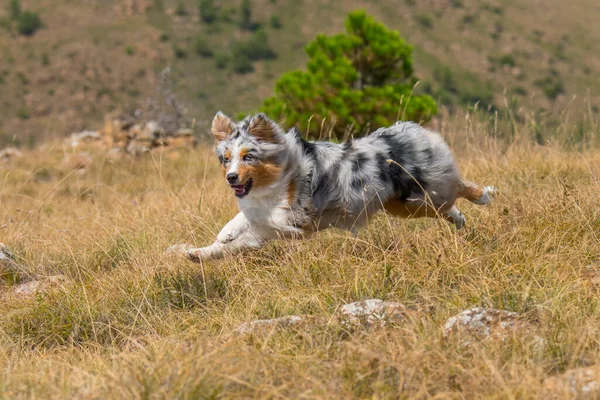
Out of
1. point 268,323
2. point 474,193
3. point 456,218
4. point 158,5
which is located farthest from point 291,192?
point 158,5

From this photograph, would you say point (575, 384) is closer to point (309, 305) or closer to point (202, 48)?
point (309, 305)

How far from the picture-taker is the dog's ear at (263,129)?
16.5 ft

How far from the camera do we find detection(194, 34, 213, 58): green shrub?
66331mm

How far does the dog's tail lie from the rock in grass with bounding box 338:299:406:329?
82.6 inches

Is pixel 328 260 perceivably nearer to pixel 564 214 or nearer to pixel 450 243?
pixel 450 243

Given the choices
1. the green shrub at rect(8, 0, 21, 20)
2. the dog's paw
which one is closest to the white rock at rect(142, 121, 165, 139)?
the dog's paw

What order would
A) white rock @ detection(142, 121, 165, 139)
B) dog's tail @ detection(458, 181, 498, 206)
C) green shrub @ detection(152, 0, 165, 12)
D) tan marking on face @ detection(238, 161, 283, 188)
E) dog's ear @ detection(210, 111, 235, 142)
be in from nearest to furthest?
tan marking on face @ detection(238, 161, 283, 188), dog's ear @ detection(210, 111, 235, 142), dog's tail @ detection(458, 181, 498, 206), white rock @ detection(142, 121, 165, 139), green shrub @ detection(152, 0, 165, 12)

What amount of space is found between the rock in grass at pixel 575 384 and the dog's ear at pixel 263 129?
104 inches

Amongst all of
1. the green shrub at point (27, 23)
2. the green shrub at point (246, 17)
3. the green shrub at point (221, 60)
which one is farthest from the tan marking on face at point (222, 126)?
the green shrub at point (246, 17)

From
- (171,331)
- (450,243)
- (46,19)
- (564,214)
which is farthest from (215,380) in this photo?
(46,19)

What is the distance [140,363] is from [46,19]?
6883 centimetres

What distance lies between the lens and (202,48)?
218 ft

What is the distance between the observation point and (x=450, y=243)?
486cm

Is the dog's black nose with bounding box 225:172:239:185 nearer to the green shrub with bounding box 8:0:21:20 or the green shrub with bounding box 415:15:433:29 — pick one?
the green shrub with bounding box 8:0:21:20
